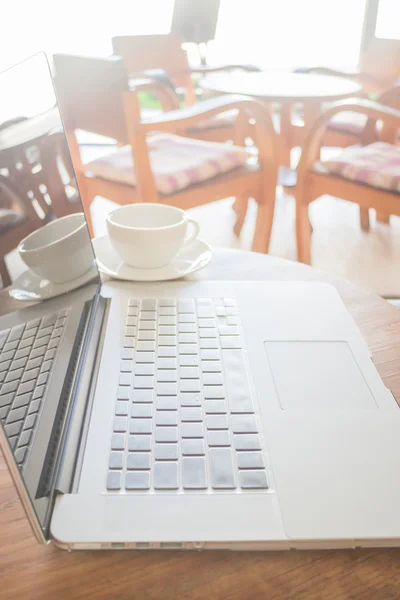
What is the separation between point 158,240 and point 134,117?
1.05 metres

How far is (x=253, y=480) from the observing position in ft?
1.37

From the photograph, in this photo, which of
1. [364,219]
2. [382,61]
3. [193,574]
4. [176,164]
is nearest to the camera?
[193,574]

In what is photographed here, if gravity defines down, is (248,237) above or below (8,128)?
below

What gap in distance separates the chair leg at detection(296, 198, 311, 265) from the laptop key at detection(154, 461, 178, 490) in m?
1.60

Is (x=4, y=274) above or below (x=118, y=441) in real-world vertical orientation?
above

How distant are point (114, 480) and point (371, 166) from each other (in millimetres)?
1579

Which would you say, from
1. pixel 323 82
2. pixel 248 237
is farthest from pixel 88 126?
pixel 323 82

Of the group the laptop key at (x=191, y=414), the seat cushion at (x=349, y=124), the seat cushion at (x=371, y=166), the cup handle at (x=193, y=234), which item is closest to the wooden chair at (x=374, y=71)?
the seat cushion at (x=349, y=124)

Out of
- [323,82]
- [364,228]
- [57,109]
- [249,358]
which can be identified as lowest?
[364,228]

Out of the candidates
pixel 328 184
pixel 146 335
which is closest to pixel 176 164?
pixel 328 184

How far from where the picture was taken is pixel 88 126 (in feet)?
6.07

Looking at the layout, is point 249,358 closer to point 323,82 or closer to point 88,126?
point 88,126

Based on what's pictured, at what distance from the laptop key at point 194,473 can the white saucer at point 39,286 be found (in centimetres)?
24

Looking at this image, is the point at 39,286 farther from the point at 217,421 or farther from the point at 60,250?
the point at 217,421
